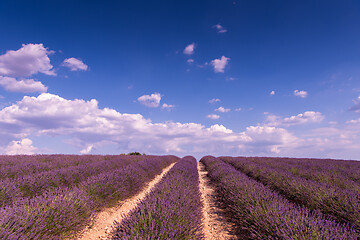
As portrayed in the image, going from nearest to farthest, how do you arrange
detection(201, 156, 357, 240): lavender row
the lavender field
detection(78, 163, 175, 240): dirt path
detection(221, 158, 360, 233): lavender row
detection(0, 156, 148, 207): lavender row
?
detection(201, 156, 357, 240): lavender row < the lavender field < detection(221, 158, 360, 233): lavender row < detection(78, 163, 175, 240): dirt path < detection(0, 156, 148, 207): lavender row

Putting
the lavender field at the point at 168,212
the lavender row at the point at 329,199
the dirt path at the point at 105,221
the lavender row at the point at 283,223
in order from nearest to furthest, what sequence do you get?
the lavender row at the point at 283,223 < the lavender field at the point at 168,212 < the lavender row at the point at 329,199 < the dirt path at the point at 105,221

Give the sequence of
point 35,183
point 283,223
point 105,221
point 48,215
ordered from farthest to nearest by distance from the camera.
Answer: point 35,183, point 105,221, point 48,215, point 283,223

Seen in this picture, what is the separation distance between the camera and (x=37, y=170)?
23.0 feet

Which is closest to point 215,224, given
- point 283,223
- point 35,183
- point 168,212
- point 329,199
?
point 283,223

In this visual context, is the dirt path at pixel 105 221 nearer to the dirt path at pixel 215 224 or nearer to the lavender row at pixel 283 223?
the dirt path at pixel 215 224

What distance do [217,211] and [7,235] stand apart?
13.4ft

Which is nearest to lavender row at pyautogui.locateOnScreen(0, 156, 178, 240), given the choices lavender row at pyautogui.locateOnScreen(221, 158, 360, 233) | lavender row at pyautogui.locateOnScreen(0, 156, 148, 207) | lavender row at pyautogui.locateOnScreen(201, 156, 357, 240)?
lavender row at pyautogui.locateOnScreen(0, 156, 148, 207)

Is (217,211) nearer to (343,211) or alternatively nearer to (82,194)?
(343,211)

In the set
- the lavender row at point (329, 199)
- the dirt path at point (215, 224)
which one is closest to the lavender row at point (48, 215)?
the dirt path at point (215, 224)

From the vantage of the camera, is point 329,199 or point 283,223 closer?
point 283,223

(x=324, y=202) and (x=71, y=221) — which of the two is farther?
(x=324, y=202)

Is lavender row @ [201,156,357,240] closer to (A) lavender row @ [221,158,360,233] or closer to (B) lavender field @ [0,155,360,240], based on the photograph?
(B) lavender field @ [0,155,360,240]

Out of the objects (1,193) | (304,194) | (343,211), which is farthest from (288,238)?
(1,193)

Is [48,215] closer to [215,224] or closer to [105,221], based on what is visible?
[105,221]
